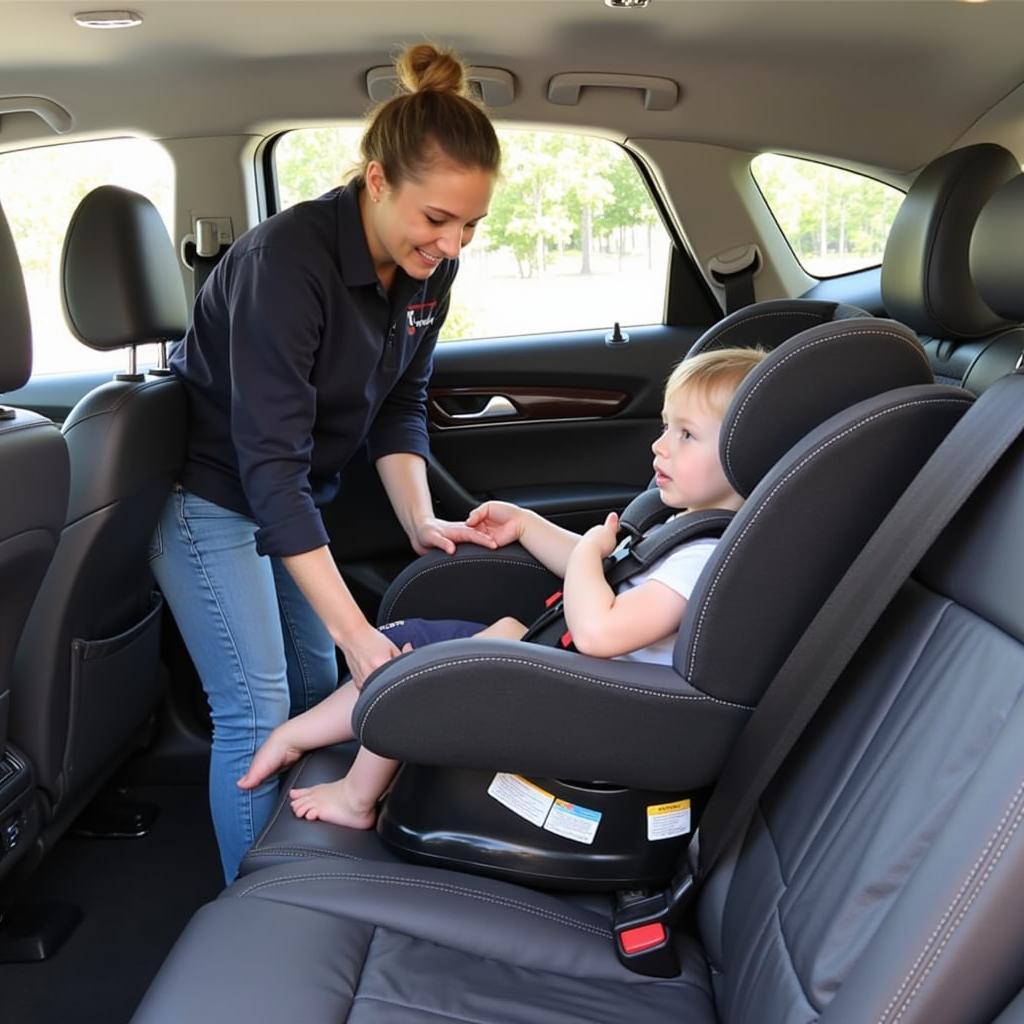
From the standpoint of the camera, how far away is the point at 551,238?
3.21 m

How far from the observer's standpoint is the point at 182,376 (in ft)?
7.03

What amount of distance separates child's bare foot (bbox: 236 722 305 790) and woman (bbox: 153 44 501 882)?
0.06m

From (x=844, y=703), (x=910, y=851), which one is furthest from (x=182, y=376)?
(x=910, y=851)

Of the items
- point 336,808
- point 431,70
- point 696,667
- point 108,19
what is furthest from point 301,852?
point 108,19

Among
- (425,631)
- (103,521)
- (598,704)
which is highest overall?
(598,704)

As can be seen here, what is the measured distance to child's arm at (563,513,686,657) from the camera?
61.8 inches

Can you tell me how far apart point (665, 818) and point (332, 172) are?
2263 mm

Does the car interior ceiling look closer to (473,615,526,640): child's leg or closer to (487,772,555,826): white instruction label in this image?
(487,772,555,826): white instruction label

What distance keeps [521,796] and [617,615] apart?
0.28m

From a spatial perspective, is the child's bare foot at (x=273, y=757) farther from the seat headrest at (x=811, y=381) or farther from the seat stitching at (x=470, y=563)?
the seat headrest at (x=811, y=381)

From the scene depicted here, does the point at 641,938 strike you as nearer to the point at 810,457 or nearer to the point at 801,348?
the point at 810,457

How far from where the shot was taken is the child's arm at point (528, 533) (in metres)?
2.10

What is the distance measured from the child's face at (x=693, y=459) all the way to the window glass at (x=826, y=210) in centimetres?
185

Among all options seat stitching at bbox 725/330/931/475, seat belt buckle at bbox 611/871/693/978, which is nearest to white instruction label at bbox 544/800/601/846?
seat belt buckle at bbox 611/871/693/978
